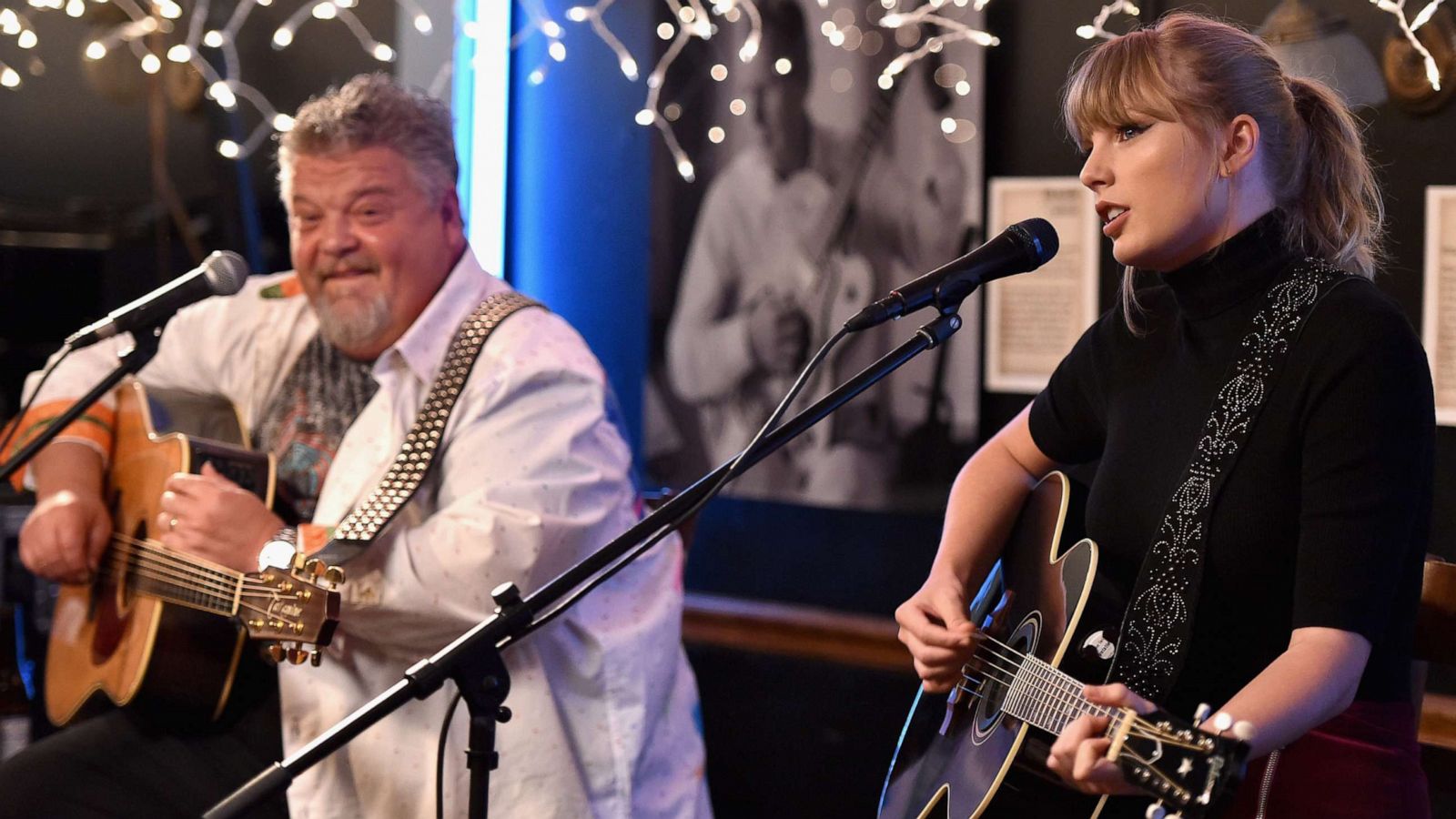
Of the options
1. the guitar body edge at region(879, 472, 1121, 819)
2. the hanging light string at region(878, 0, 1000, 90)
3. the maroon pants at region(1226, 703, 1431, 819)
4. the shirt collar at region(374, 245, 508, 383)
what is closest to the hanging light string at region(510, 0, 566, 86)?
the hanging light string at region(878, 0, 1000, 90)

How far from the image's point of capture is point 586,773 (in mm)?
2311

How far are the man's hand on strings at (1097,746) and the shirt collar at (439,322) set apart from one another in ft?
4.50

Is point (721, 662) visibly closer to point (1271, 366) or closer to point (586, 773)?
point (586, 773)

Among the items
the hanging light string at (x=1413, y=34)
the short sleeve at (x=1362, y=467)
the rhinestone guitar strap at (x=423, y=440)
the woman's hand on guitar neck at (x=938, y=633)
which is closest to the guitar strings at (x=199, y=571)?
the rhinestone guitar strap at (x=423, y=440)

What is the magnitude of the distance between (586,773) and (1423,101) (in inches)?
74.7

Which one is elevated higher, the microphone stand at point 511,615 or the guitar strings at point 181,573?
the microphone stand at point 511,615

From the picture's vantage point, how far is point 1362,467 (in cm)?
147

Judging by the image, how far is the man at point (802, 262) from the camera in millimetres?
3246

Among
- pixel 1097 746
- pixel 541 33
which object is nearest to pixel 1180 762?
pixel 1097 746

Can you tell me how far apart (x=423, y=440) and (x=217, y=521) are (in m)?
0.35

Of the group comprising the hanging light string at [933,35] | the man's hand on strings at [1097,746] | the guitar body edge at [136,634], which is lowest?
the guitar body edge at [136,634]

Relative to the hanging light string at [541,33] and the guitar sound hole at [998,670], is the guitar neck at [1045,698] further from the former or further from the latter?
the hanging light string at [541,33]

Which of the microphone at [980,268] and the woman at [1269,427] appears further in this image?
the microphone at [980,268]

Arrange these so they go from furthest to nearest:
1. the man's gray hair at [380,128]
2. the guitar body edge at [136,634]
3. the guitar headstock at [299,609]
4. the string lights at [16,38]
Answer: the string lights at [16,38], the man's gray hair at [380,128], the guitar body edge at [136,634], the guitar headstock at [299,609]
